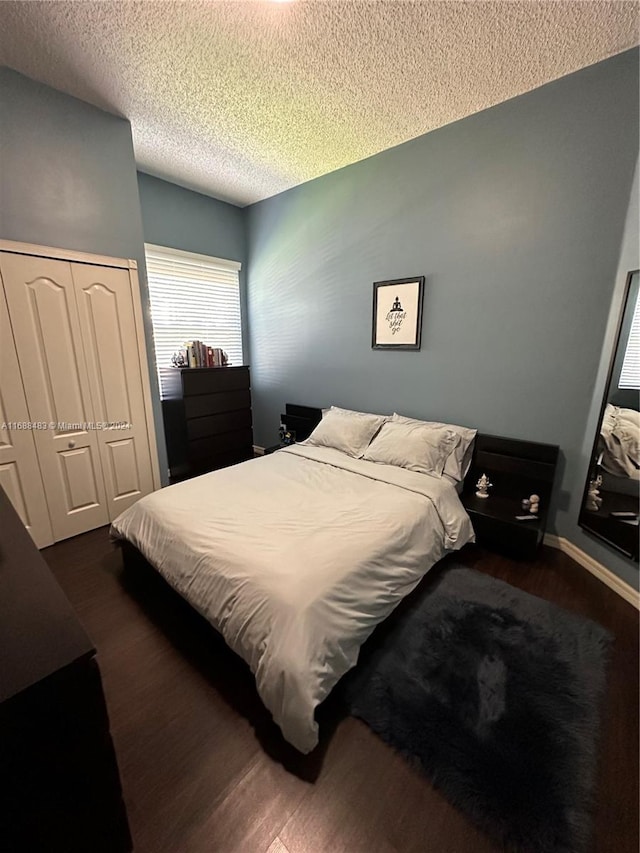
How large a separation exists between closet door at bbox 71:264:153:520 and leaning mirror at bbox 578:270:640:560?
10.8 feet

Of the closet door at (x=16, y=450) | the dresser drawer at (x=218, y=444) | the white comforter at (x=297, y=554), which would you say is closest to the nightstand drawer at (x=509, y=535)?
the white comforter at (x=297, y=554)

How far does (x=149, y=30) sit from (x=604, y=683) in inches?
146

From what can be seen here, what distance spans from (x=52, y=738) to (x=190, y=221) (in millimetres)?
4033

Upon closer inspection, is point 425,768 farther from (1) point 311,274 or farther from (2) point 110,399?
(1) point 311,274

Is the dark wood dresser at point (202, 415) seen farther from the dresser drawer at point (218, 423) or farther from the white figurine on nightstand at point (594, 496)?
the white figurine on nightstand at point (594, 496)

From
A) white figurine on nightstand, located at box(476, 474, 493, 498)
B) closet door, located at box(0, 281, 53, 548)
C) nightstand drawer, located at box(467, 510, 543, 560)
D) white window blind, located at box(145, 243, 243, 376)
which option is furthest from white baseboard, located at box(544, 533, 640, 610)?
white window blind, located at box(145, 243, 243, 376)

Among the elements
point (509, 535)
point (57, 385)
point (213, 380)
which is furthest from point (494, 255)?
point (57, 385)

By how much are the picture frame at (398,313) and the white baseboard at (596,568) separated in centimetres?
176

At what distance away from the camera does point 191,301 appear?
371 cm

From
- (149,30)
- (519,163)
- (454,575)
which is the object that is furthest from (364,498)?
(149,30)

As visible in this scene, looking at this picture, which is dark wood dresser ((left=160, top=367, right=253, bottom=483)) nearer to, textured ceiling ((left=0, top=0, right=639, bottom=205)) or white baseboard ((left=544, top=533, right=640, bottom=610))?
textured ceiling ((left=0, top=0, right=639, bottom=205))

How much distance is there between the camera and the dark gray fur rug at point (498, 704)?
106 cm

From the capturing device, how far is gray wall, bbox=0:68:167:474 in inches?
80.9

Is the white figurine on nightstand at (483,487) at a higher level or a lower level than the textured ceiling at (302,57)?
lower
